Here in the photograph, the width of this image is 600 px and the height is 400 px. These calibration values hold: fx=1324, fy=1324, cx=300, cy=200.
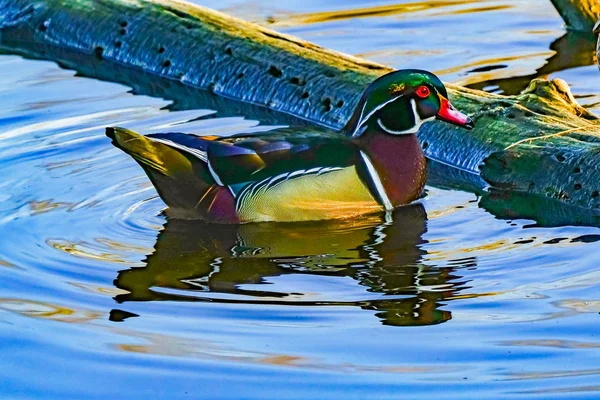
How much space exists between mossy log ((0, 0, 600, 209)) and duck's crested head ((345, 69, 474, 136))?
1.50 ft

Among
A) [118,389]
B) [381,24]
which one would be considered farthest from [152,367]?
[381,24]

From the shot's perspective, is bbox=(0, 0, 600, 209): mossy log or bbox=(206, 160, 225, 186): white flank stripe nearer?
bbox=(206, 160, 225, 186): white flank stripe

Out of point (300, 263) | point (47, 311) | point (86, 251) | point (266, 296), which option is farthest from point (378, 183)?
point (47, 311)

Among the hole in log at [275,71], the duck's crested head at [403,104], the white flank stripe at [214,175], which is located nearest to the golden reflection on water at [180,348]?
the white flank stripe at [214,175]

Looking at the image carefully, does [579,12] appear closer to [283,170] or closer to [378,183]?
[378,183]

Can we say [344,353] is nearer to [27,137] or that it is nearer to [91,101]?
[27,137]

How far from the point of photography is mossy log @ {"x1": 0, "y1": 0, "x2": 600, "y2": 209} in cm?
784

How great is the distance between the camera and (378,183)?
7.70 metres

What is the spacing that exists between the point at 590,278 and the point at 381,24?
6282 mm

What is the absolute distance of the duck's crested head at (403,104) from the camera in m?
7.83

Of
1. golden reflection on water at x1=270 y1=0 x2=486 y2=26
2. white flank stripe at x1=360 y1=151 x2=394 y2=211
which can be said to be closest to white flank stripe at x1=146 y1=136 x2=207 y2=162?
white flank stripe at x1=360 y1=151 x2=394 y2=211

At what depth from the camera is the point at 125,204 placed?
309 inches

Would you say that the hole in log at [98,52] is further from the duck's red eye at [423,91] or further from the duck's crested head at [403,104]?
the duck's red eye at [423,91]

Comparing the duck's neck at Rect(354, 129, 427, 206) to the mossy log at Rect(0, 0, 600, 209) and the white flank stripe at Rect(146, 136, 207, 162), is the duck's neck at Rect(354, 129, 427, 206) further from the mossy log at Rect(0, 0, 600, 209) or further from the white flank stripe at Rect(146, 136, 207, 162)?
the white flank stripe at Rect(146, 136, 207, 162)
